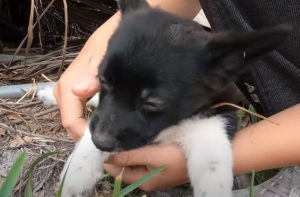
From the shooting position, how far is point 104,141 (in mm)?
1610

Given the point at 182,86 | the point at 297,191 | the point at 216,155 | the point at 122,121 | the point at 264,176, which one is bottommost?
the point at 264,176

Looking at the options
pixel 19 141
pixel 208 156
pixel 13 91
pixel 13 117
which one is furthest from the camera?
pixel 13 91

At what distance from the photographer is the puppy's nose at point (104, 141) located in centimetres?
161

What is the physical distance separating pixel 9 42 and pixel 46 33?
0.37 m

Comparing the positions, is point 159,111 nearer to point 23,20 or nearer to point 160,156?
point 160,156

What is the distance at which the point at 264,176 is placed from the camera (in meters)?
2.48

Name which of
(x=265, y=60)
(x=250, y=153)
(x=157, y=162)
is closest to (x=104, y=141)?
(x=157, y=162)

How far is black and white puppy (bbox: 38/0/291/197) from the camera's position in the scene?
1595 mm

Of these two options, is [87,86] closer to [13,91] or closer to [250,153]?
[250,153]

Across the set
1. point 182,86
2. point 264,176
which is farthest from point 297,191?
point 182,86

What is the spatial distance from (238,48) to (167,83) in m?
0.29

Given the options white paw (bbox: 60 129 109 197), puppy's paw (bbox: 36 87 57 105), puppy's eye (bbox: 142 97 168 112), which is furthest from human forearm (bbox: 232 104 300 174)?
puppy's paw (bbox: 36 87 57 105)

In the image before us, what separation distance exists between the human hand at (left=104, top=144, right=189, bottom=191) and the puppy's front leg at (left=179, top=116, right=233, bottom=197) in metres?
0.07

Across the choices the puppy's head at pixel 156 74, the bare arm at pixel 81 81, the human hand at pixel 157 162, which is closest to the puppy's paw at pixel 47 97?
the bare arm at pixel 81 81
